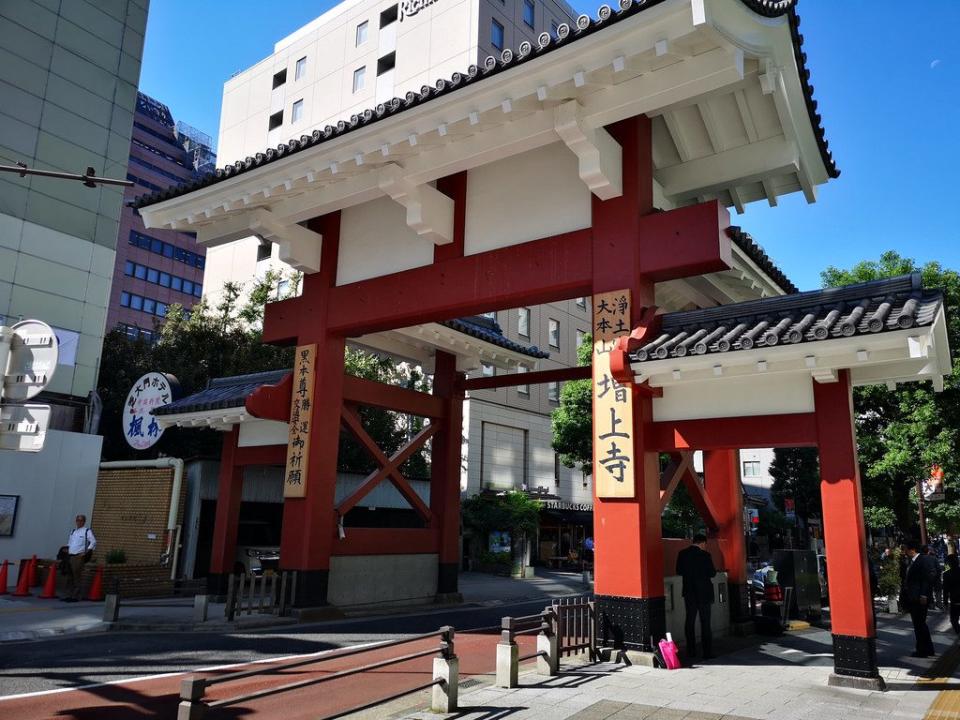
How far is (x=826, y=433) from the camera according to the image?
7906 mm

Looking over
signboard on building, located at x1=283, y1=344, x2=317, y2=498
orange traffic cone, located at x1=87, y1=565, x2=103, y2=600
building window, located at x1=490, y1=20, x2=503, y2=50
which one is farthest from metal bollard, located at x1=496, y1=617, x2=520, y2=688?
building window, located at x1=490, y1=20, x2=503, y2=50

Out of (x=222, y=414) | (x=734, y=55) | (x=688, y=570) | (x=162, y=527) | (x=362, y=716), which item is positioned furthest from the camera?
(x=162, y=527)

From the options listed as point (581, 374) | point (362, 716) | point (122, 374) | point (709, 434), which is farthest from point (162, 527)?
point (709, 434)

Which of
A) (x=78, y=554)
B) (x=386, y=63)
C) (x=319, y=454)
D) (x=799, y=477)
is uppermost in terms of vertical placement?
(x=386, y=63)

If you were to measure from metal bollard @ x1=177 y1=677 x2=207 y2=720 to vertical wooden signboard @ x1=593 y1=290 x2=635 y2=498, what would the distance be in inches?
216

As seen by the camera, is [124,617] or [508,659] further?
[124,617]

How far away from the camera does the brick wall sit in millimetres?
17984

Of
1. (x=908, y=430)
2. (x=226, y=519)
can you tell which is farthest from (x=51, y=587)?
(x=908, y=430)

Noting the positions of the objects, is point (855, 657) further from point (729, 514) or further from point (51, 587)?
point (51, 587)

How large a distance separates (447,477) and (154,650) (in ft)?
24.3

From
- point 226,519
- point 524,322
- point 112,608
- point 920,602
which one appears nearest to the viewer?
point 920,602

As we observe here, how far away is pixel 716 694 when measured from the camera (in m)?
7.12

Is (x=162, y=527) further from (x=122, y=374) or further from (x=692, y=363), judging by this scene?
(x=692, y=363)

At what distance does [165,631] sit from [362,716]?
6121 mm
